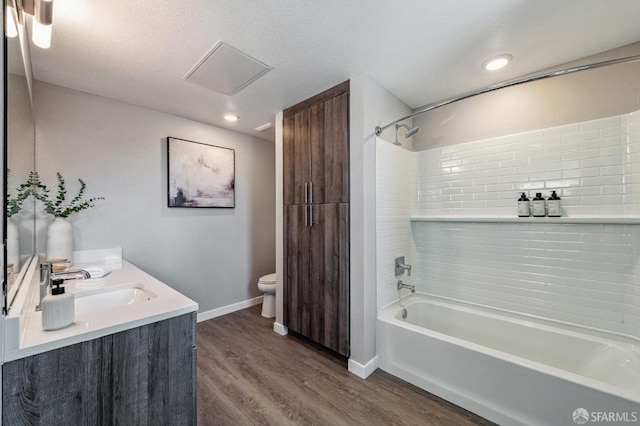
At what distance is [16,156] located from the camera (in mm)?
1320

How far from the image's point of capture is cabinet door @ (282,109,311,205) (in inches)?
96.0

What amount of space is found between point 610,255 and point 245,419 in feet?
8.60

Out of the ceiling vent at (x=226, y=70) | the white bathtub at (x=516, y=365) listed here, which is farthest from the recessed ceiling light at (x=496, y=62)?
the white bathtub at (x=516, y=365)

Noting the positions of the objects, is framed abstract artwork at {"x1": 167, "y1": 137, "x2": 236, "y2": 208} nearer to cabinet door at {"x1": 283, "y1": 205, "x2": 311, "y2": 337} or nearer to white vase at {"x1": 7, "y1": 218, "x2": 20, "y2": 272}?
cabinet door at {"x1": 283, "y1": 205, "x2": 311, "y2": 337}

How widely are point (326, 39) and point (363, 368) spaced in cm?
235

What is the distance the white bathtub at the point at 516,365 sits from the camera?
131 cm

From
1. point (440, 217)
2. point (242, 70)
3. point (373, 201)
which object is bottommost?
point (440, 217)

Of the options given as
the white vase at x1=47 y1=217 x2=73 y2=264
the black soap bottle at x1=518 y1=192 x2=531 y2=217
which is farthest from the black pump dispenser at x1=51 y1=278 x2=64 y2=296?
the black soap bottle at x1=518 y1=192 x2=531 y2=217

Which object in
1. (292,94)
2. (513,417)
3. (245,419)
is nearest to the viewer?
(513,417)

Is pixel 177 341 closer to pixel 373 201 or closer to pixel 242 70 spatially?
pixel 373 201

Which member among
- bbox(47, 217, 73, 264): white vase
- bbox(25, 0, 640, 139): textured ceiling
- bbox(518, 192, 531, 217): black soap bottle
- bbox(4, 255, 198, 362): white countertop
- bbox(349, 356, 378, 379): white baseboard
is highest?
bbox(25, 0, 640, 139): textured ceiling

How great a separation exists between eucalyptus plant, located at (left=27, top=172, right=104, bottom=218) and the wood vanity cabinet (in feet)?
5.28

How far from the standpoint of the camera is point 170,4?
1.35 metres

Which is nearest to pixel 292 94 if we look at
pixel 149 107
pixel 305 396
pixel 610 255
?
pixel 149 107
